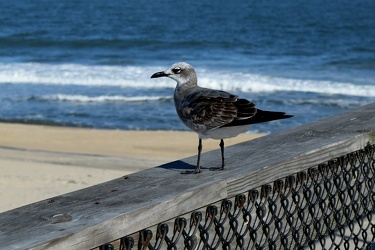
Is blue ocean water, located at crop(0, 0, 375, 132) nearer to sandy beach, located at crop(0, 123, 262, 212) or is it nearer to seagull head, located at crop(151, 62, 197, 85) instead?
sandy beach, located at crop(0, 123, 262, 212)

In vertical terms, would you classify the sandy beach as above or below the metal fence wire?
below

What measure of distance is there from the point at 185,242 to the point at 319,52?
35345 mm

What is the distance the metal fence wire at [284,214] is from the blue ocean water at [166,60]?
1345 cm

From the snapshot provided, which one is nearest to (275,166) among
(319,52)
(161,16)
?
(319,52)

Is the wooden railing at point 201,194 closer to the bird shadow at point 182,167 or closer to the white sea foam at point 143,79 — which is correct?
the bird shadow at point 182,167

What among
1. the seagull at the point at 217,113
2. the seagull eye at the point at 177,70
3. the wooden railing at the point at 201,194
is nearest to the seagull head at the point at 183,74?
the seagull eye at the point at 177,70

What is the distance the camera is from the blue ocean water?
2063 centimetres

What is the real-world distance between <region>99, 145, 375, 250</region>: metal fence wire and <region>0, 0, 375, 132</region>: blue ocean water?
1345 cm

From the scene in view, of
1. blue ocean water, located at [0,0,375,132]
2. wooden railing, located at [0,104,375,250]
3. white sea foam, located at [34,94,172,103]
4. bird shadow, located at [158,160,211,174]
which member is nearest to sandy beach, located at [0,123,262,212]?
blue ocean water, located at [0,0,375,132]

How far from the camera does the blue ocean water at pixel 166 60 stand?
2063cm

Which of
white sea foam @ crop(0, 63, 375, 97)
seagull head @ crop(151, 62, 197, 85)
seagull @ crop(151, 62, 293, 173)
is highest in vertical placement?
white sea foam @ crop(0, 63, 375, 97)

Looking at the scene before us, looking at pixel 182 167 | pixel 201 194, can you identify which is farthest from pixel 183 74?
pixel 201 194

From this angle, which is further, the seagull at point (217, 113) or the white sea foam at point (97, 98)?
the white sea foam at point (97, 98)

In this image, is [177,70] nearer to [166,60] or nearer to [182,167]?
[182,167]
